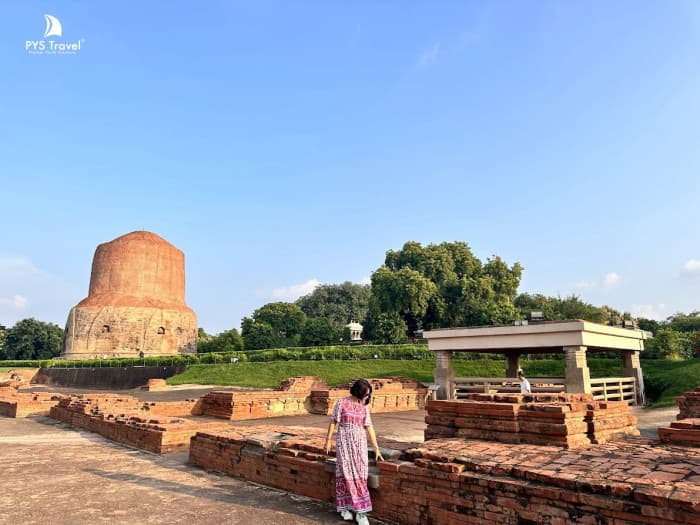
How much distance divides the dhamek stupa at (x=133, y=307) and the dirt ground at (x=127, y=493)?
37.5 metres

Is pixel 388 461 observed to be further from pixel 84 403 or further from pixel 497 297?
pixel 497 297

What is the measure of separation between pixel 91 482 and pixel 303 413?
25.0 feet

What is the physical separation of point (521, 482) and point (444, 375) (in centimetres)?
1121

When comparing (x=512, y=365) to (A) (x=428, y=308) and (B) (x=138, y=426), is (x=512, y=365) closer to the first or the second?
(B) (x=138, y=426)

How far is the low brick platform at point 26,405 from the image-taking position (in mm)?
12445

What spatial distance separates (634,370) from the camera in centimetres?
1477

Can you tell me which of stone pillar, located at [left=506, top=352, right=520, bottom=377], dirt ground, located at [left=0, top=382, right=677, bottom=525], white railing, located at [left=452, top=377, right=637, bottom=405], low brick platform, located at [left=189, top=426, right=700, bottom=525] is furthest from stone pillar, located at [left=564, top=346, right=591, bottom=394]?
dirt ground, located at [left=0, top=382, right=677, bottom=525]

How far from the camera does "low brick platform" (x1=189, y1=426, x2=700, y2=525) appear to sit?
264 cm

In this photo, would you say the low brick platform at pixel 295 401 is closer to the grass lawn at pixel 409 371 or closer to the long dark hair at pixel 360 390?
the grass lawn at pixel 409 371

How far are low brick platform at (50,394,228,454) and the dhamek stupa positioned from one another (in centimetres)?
3395

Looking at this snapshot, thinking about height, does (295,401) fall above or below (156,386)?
above

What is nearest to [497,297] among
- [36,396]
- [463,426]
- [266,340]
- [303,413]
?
[266,340]

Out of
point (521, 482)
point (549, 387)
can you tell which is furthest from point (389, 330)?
point (521, 482)

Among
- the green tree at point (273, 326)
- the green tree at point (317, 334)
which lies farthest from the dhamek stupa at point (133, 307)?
the green tree at point (317, 334)
